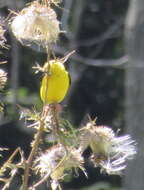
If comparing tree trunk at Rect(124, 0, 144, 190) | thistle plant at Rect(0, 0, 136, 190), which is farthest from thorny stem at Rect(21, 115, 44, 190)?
tree trunk at Rect(124, 0, 144, 190)

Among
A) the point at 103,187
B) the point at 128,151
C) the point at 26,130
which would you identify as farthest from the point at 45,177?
the point at 26,130

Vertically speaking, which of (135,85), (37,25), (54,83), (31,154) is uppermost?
(135,85)

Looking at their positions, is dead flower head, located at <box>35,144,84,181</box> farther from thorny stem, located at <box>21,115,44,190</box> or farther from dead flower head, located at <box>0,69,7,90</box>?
dead flower head, located at <box>0,69,7,90</box>

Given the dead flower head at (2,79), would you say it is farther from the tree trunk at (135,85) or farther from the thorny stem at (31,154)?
the tree trunk at (135,85)

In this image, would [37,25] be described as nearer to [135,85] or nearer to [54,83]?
[54,83]

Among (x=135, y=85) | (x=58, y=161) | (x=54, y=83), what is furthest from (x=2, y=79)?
(x=135, y=85)
